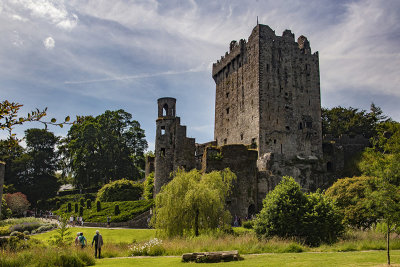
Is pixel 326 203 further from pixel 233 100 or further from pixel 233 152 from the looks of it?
pixel 233 100

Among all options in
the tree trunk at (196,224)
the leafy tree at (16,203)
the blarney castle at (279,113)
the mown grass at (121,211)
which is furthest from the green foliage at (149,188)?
the leafy tree at (16,203)

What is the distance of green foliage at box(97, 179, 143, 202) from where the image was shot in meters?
42.2

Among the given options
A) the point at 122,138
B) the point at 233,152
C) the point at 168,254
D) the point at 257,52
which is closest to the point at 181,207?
the point at 168,254

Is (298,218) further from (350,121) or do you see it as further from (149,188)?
(350,121)

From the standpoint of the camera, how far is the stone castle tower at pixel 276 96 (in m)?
44.2

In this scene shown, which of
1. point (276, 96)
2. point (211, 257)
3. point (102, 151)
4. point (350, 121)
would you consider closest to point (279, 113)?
point (276, 96)

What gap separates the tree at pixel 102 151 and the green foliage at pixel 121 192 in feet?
28.2

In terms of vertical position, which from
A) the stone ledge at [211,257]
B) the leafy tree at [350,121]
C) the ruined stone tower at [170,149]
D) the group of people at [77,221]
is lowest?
the group of people at [77,221]

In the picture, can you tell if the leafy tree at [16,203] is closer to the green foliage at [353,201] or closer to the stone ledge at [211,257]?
the green foliage at [353,201]

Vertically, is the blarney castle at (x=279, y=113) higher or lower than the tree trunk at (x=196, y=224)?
higher

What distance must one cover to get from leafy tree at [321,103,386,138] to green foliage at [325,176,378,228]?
27.8 meters

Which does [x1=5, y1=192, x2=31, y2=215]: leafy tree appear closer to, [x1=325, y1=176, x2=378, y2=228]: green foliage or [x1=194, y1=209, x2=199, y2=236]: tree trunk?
[x1=194, y1=209, x2=199, y2=236]: tree trunk

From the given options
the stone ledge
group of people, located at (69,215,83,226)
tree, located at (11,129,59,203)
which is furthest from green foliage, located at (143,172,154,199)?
the stone ledge

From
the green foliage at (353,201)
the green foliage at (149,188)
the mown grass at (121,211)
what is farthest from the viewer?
the green foliage at (149,188)
